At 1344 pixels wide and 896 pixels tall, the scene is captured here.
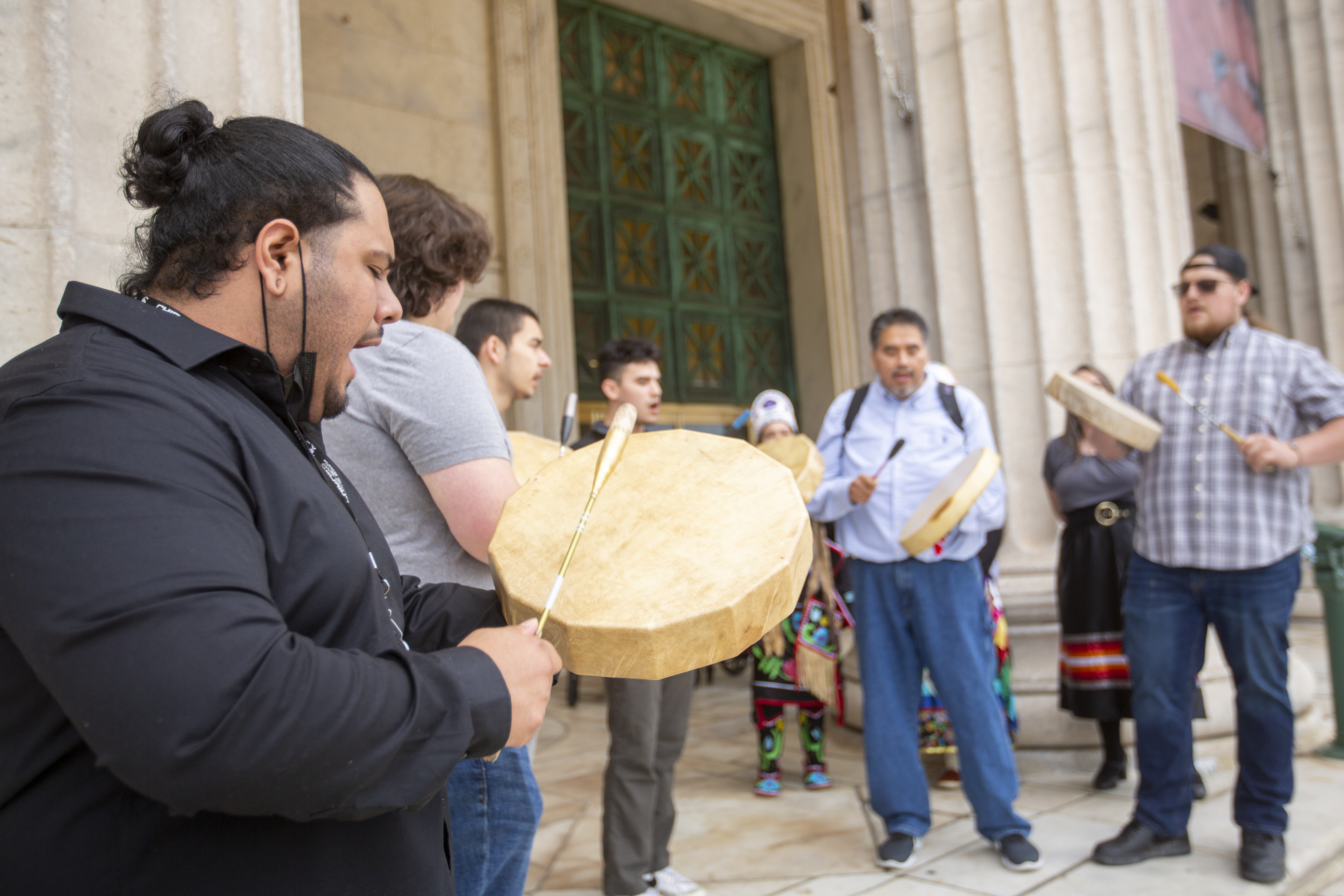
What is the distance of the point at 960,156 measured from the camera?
521cm

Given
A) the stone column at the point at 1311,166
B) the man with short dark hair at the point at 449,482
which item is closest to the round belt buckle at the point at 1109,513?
the man with short dark hair at the point at 449,482

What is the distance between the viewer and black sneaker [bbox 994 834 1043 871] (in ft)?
11.3

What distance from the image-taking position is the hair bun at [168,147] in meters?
1.16

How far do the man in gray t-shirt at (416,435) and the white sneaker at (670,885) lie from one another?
1.85 metres

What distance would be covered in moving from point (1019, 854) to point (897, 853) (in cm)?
41

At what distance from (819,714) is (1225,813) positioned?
173 cm

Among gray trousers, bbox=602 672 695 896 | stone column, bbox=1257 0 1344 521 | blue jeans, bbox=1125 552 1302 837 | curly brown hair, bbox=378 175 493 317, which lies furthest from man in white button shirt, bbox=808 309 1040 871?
stone column, bbox=1257 0 1344 521

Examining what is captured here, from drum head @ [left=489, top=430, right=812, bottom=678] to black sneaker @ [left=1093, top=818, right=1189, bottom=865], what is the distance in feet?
8.86

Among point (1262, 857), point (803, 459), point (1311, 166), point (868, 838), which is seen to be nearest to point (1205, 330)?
point (803, 459)

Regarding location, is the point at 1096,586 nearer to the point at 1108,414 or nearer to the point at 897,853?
the point at 1108,414

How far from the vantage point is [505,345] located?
2672mm

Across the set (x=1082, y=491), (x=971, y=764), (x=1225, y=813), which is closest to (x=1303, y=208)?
(x=1082, y=491)

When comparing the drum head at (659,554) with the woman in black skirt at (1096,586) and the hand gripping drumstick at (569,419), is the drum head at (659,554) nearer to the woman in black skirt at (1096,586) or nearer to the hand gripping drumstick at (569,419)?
the hand gripping drumstick at (569,419)

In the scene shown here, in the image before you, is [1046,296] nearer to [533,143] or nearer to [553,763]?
[553,763]
